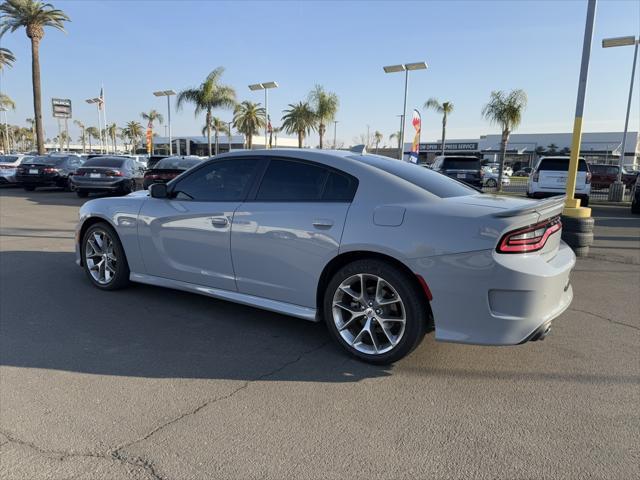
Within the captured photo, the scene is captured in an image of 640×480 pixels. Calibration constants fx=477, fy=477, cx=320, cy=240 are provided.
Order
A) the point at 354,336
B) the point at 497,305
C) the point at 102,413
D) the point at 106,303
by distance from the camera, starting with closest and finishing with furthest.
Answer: the point at 102,413, the point at 497,305, the point at 354,336, the point at 106,303

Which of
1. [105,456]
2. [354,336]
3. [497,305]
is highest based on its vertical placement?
[497,305]

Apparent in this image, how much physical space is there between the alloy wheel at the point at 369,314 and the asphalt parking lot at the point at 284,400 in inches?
7.5

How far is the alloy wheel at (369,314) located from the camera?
11.7 ft

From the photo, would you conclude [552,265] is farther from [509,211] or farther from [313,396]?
[313,396]

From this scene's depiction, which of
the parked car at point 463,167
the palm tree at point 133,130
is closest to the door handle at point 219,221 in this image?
the parked car at point 463,167

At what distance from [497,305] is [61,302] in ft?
14.5

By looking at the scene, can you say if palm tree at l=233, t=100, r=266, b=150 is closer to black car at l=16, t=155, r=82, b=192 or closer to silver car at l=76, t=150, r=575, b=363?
black car at l=16, t=155, r=82, b=192

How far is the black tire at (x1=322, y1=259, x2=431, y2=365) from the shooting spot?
3.43 metres

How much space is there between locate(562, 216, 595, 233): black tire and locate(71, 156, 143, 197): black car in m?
13.8

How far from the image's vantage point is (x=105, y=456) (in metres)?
2.55

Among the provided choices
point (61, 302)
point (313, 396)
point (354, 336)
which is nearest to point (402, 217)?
point (354, 336)

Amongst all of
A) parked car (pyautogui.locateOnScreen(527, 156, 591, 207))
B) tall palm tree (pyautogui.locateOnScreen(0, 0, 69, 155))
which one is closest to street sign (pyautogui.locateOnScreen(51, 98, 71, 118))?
tall palm tree (pyautogui.locateOnScreen(0, 0, 69, 155))

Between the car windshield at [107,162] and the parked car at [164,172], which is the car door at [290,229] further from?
the car windshield at [107,162]

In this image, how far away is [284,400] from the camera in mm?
3158
